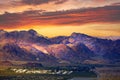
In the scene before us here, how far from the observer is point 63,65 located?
119938 millimetres

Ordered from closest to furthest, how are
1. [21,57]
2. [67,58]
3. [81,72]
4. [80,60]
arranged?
1. [81,72]
2. [67,58]
3. [80,60]
4. [21,57]

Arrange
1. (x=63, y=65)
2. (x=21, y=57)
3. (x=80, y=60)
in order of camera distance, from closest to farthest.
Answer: (x=63, y=65) → (x=80, y=60) → (x=21, y=57)

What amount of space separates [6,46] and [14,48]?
8.24m

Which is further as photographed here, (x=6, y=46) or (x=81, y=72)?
(x=6, y=46)

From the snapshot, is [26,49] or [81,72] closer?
[81,72]

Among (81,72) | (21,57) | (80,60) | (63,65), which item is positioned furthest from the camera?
(21,57)

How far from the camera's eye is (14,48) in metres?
146

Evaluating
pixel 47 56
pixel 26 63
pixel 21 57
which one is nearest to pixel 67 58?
pixel 47 56

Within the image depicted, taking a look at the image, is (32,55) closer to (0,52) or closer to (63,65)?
(0,52)

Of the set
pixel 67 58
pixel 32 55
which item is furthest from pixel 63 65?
pixel 32 55

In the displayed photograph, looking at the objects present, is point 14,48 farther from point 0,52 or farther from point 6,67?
point 6,67

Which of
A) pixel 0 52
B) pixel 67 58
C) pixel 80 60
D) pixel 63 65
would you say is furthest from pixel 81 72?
pixel 0 52

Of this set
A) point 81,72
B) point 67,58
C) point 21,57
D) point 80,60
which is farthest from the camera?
point 21,57

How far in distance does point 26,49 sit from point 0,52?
11.3 m
